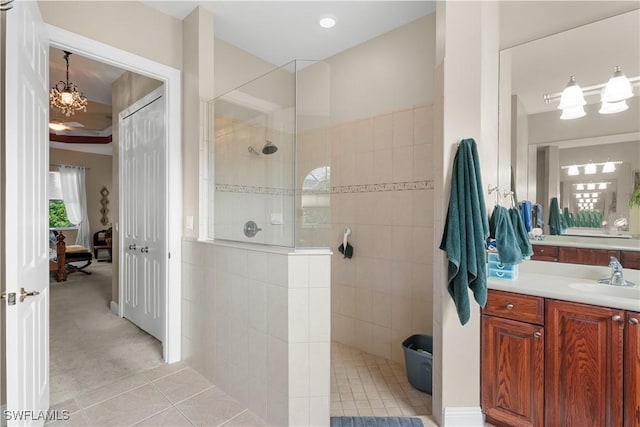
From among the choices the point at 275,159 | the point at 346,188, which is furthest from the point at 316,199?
the point at 346,188

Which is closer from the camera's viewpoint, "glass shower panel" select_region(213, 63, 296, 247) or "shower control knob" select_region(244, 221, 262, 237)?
"glass shower panel" select_region(213, 63, 296, 247)

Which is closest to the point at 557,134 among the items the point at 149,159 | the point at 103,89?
the point at 149,159

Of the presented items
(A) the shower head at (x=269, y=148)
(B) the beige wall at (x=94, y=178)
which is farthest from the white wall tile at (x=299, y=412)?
(B) the beige wall at (x=94, y=178)

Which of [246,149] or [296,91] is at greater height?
[296,91]

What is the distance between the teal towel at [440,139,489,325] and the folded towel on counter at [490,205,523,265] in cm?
12

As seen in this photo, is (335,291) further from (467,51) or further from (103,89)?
(103,89)

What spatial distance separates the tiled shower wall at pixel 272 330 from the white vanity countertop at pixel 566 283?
1053mm

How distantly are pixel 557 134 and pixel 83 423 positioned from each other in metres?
3.43

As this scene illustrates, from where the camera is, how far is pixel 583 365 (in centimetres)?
158

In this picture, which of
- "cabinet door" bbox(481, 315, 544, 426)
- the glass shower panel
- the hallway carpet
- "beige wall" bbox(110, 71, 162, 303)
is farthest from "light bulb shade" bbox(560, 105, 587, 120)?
"beige wall" bbox(110, 71, 162, 303)

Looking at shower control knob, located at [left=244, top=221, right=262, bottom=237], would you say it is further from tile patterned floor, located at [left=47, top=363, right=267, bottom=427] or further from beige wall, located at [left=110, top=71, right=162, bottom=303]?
beige wall, located at [left=110, top=71, right=162, bottom=303]

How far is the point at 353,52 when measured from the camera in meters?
3.04

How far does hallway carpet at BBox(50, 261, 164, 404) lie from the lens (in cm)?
234

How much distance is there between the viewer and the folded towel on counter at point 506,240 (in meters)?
1.81
